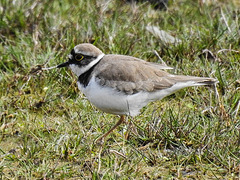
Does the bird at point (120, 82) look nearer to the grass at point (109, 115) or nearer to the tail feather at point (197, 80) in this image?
the tail feather at point (197, 80)

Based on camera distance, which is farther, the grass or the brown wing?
the brown wing

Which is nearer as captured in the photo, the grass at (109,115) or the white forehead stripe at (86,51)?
the grass at (109,115)

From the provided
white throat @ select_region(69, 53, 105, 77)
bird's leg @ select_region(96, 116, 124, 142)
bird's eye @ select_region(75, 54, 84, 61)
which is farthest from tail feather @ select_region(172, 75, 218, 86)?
bird's eye @ select_region(75, 54, 84, 61)

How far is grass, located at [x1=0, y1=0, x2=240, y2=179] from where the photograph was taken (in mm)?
4477

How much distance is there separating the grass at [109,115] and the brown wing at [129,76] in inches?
12.9

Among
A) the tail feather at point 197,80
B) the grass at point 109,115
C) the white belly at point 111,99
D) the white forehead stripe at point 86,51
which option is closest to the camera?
the grass at point 109,115

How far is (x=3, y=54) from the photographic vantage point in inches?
257

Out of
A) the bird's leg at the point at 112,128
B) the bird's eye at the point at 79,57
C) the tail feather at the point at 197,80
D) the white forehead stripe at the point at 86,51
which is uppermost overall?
the white forehead stripe at the point at 86,51

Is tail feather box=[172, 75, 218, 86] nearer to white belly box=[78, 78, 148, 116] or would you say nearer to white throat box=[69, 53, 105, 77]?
white belly box=[78, 78, 148, 116]

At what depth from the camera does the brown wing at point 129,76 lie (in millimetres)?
4973

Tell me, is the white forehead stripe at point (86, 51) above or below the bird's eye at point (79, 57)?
above

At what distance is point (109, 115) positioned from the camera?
562 cm

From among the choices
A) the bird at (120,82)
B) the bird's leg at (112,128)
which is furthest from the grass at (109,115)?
the bird at (120,82)

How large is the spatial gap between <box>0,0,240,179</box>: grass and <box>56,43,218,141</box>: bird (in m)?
0.22
